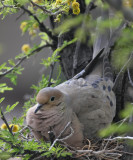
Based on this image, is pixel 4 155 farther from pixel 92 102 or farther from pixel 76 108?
pixel 92 102

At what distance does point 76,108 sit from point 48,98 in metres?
0.31

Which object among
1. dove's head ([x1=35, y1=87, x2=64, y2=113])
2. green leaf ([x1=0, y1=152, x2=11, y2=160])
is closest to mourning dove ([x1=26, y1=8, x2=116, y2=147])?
dove's head ([x1=35, y1=87, x2=64, y2=113])

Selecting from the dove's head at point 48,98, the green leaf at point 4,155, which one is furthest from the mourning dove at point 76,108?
the green leaf at point 4,155

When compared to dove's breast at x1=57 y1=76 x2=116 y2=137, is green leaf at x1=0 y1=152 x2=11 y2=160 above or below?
above

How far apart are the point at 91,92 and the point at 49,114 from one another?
0.48 m

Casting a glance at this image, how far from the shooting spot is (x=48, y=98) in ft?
7.14

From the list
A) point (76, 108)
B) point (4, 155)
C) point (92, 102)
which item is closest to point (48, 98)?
point (76, 108)

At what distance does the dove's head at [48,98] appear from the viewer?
7.05 ft

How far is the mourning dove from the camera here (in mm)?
2186

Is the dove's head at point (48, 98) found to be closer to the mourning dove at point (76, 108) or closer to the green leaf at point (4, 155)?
the mourning dove at point (76, 108)

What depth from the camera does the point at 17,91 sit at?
13.8 feet

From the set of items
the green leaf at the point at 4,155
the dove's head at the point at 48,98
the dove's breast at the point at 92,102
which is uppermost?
the green leaf at the point at 4,155

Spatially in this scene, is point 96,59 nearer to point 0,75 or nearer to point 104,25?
point 0,75

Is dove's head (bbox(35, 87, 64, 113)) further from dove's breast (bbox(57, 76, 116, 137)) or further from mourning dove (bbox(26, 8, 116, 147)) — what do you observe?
dove's breast (bbox(57, 76, 116, 137))
